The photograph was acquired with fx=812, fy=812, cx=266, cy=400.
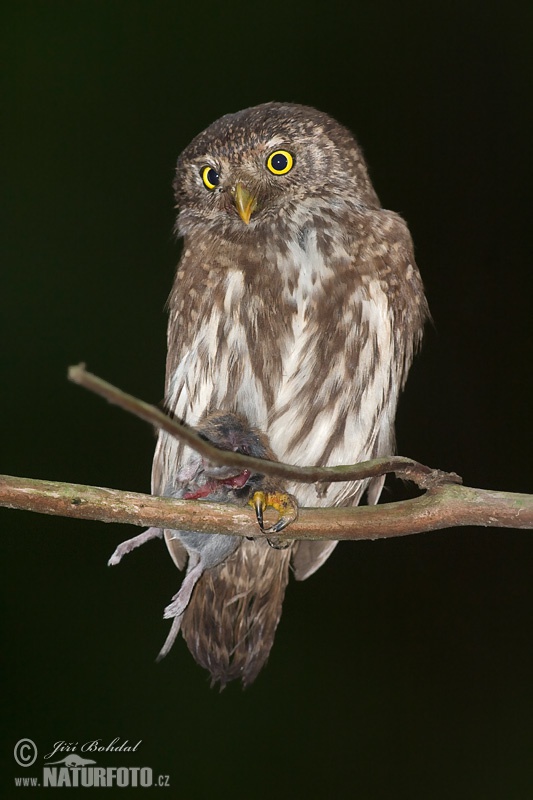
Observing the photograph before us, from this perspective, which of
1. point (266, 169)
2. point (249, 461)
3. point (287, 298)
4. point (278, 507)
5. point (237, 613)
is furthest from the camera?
point (237, 613)

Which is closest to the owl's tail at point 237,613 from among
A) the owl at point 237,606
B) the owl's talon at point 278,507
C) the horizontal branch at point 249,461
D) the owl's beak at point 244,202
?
the owl at point 237,606

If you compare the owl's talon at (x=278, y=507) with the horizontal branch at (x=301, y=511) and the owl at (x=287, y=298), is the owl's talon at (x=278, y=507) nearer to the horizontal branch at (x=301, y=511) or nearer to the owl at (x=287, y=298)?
the horizontal branch at (x=301, y=511)

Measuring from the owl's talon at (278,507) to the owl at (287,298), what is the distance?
0.35 metres

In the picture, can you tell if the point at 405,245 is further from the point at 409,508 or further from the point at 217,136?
the point at 409,508

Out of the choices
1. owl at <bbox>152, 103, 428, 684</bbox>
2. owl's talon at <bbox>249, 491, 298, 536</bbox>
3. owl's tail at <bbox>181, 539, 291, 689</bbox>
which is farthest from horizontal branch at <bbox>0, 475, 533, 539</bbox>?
owl's tail at <bbox>181, 539, 291, 689</bbox>

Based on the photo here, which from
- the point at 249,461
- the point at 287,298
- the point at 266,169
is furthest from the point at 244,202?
the point at 249,461

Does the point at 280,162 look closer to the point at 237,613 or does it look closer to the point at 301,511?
the point at 301,511

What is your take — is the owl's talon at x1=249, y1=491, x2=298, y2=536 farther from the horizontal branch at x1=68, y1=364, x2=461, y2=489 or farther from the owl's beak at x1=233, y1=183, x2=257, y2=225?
the owl's beak at x1=233, y1=183, x2=257, y2=225

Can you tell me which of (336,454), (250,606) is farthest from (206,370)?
(250,606)

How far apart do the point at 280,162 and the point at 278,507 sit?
99cm

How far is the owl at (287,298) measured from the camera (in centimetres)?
207

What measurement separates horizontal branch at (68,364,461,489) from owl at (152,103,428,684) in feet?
1.69

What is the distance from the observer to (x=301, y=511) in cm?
172

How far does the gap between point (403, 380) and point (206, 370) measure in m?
0.60
